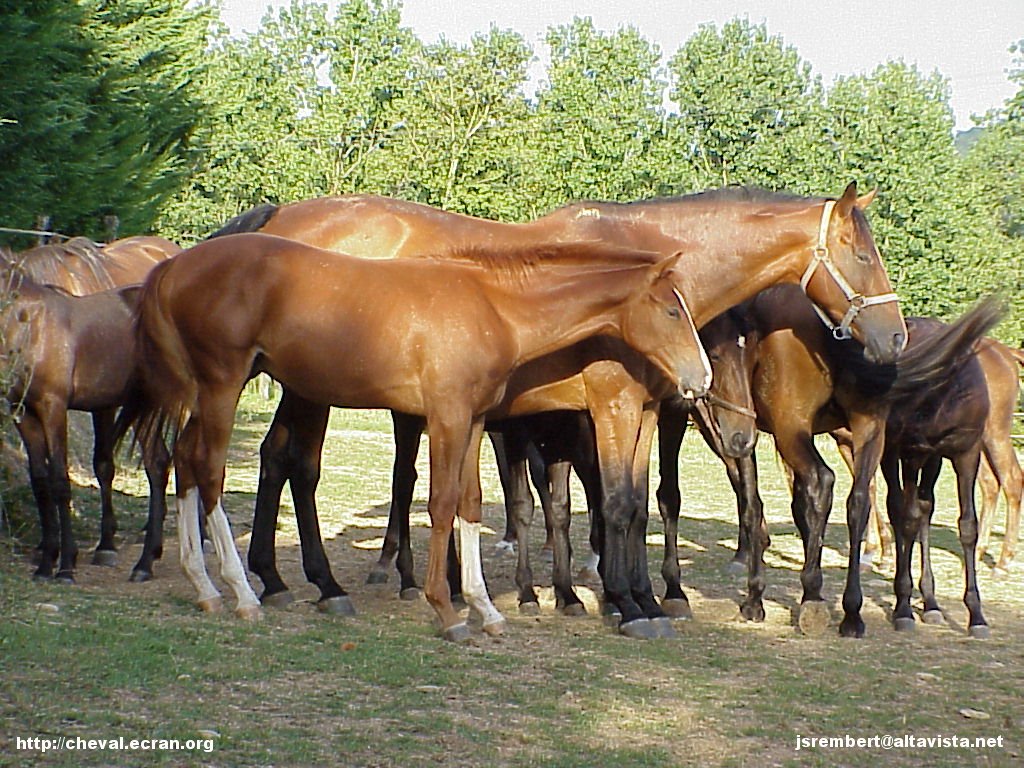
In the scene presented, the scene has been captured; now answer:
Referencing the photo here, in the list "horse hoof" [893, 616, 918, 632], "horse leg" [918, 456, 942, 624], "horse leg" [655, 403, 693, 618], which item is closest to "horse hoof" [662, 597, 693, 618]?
"horse leg" [655, 403, 693, 618]

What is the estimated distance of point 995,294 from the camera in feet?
28.2

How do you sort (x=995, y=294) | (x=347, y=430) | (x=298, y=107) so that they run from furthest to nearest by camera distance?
(x=298, y=107) < (x=347, y=430) < (x=995, y=294)

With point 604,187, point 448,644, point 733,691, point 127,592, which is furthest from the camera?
point 604,187

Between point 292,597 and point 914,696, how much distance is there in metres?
3.78

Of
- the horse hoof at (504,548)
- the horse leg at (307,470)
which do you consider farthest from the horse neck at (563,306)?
the horse hoof at (504,548)

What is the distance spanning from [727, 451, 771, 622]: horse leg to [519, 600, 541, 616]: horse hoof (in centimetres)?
141

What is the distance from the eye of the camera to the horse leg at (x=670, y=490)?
28.5 ft

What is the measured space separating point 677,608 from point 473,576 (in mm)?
1657

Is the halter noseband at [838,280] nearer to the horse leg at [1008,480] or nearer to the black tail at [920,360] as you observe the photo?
the black tail at [920,360]

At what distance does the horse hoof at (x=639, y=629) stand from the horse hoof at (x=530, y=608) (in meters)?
0.83

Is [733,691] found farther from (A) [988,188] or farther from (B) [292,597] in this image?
(A) [988,188]

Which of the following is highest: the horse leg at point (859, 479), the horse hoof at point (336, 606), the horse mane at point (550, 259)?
the horse mane at point (550, 259)

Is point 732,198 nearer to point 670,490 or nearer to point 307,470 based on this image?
point 670,490

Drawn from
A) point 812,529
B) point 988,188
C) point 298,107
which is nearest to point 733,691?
point 812,529
